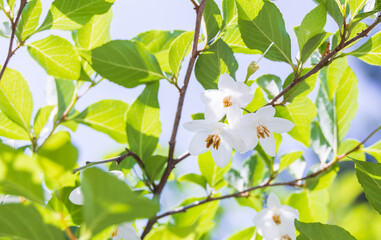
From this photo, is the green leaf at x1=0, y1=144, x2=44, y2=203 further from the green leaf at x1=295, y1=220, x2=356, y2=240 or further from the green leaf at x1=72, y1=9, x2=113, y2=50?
the green leaf at x1=72, y1=9, x2=113, y2=50

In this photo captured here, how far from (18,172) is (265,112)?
53cm

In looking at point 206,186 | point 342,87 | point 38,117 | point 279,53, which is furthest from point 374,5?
point 38,117

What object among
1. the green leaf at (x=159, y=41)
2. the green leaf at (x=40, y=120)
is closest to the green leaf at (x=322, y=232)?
the green leaf at (x=159, y=41)

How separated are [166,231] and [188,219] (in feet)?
1.74

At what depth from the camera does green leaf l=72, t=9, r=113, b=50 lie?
1049 mm

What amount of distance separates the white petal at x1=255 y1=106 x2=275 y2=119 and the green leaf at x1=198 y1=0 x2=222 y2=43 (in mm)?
225

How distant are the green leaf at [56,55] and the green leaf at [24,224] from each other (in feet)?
1.99

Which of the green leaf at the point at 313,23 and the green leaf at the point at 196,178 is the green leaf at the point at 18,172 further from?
the green leaf at the point at 196,178

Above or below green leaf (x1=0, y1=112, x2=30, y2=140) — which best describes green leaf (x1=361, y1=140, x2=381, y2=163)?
below

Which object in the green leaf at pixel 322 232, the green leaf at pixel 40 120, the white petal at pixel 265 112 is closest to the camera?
the green leaf at pixel 322 232

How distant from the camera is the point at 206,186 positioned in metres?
1.15

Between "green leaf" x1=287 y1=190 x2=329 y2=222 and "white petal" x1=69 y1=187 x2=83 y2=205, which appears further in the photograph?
"green leaf" x1=287 y1=190 x2=329 y2=222

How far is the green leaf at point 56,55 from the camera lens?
0.95 m

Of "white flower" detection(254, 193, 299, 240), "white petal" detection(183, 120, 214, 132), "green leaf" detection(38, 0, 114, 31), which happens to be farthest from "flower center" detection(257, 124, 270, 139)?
"green leaf" detection(38, 0, 114, 31)
